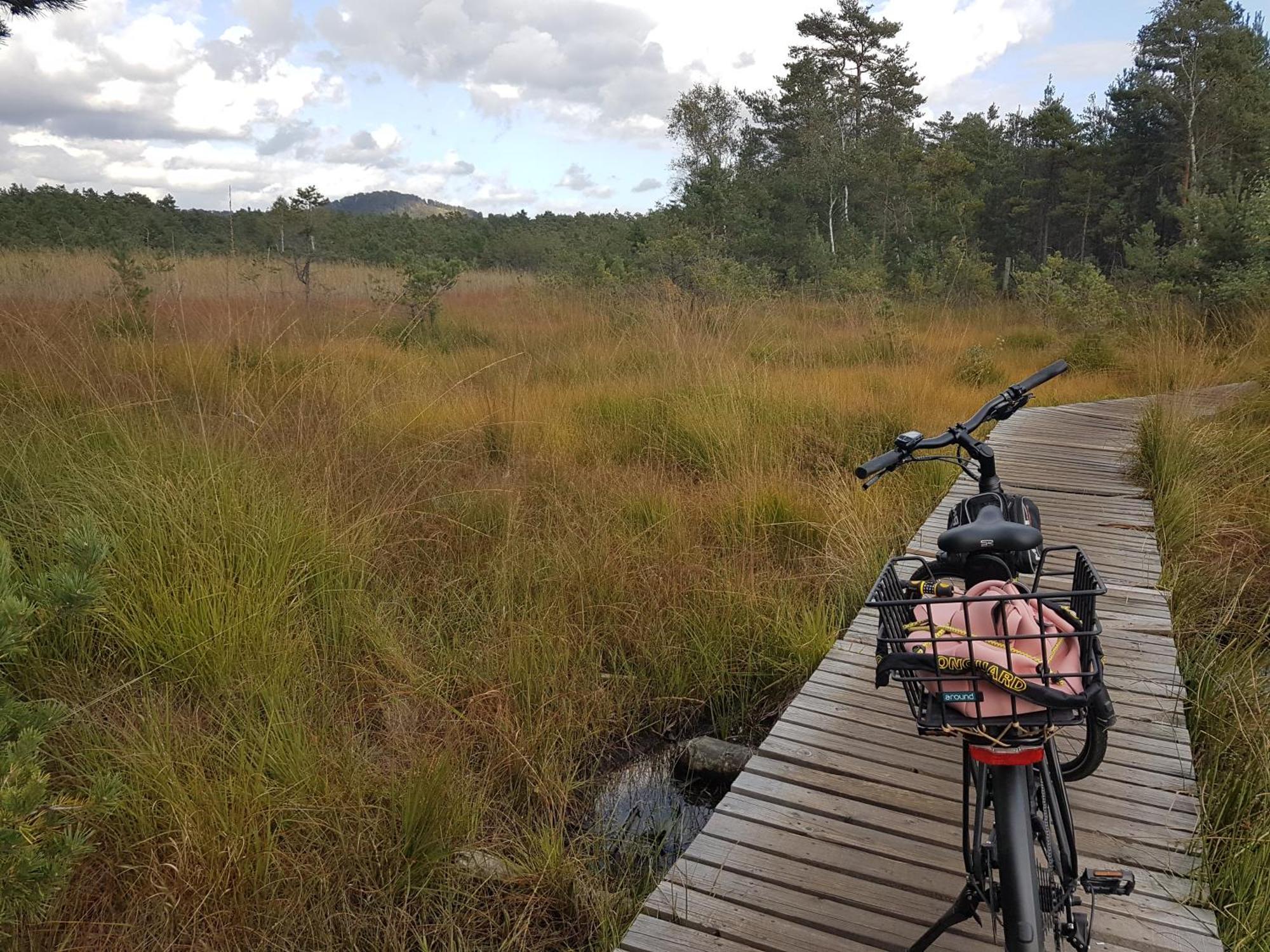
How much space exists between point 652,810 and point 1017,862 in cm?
173

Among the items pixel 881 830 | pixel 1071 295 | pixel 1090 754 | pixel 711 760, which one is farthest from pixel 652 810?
pixel 1071 295

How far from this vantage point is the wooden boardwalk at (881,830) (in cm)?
182

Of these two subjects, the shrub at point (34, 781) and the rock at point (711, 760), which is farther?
the rock at point (711, 760)

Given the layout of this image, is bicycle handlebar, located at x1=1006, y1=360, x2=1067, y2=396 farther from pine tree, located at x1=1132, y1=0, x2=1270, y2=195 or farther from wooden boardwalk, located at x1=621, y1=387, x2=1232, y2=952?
pine tree, located at x1=1132, y1=0, x2=1270, y2=195

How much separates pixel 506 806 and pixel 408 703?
1.75 ft

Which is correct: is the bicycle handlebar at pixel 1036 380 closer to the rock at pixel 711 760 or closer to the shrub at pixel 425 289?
the rock at pixel 711 760

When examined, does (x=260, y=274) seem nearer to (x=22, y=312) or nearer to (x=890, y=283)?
(x=22, y=312)

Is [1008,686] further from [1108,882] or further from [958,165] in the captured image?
[958,165]

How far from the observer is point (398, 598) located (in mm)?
3404

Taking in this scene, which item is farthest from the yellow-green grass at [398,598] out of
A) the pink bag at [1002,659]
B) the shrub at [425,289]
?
the shrub at [425,289]

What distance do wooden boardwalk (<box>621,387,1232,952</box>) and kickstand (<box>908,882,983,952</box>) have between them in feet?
0.56

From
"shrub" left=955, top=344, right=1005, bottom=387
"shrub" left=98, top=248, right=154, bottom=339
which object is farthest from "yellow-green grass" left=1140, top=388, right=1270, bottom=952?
"shrub" left=98, top=248, right=154, bottom=339

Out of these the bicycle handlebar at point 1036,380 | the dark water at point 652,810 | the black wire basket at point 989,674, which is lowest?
the dark water at point 652,810

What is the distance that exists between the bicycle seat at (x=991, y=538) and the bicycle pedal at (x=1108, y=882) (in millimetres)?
637
